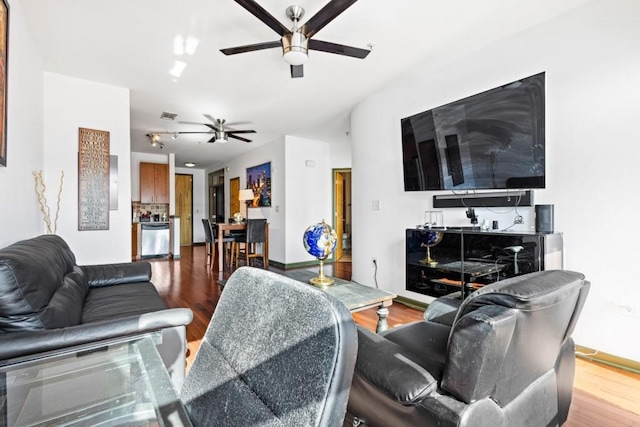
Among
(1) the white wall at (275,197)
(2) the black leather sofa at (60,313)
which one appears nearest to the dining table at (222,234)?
(1) the white wall at (275,197)

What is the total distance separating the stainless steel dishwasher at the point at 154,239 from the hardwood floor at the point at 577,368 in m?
1.69

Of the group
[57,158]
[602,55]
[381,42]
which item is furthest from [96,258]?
[602,55]

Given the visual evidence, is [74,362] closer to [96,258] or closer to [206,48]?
[206,48]

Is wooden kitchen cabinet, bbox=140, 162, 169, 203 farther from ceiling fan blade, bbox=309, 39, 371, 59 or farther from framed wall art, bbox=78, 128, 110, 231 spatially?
ceiling fan blade, bbox=309, 39, 371, 59

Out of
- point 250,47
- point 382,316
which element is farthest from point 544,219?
point 250,47

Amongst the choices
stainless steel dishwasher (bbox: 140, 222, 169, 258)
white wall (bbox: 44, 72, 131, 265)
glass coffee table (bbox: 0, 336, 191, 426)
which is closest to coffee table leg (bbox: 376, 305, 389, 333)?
glass coffee table (bbox: 0, 336, 191, 426)

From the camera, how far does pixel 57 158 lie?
3.21 metres

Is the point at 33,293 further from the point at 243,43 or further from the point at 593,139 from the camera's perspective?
the point at 593,139

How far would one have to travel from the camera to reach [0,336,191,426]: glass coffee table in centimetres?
86

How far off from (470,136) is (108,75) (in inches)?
144

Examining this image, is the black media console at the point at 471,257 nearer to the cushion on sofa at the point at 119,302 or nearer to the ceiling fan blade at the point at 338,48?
the ceiling fan blade at the point at 338,48

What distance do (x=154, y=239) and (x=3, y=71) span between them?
5.26 metres

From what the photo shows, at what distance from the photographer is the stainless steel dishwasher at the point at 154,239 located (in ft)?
21.3

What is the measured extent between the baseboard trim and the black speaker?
0.89 meters
